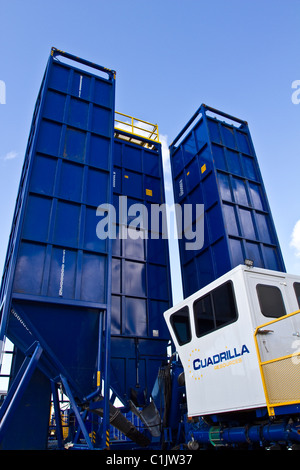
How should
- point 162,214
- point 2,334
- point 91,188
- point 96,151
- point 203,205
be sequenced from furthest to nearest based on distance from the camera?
point 162,214
point 203,205
point 96,151
point 91,188
point 2,334

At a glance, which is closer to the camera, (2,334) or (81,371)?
(2,334)

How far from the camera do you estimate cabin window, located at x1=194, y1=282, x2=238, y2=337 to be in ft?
16.1

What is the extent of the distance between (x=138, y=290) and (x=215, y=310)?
16.3 feet

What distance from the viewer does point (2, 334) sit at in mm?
6438

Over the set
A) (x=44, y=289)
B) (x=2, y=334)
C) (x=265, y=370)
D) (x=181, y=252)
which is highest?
(x=181, y=252)

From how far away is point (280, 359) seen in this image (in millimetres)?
3904

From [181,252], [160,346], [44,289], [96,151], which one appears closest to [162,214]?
[181,252]

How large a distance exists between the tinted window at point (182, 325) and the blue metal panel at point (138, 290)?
126 inches

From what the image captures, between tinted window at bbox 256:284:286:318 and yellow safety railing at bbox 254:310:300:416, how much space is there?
40cm

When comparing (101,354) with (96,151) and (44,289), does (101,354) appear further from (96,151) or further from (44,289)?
(96,151)

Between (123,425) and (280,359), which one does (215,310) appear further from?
(123,425)

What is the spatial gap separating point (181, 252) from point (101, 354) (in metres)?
4.93

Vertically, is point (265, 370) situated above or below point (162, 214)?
below
